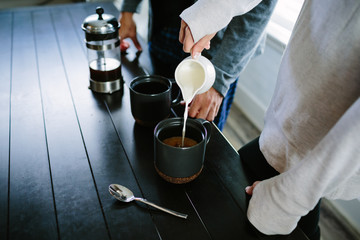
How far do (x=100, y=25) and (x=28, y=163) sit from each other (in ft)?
1.67

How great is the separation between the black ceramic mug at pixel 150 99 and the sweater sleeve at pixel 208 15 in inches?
9.3

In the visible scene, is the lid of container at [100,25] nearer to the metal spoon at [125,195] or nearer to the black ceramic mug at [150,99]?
the black ceramic mug at [150,99]

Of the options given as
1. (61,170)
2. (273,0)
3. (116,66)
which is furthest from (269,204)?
(116,66)

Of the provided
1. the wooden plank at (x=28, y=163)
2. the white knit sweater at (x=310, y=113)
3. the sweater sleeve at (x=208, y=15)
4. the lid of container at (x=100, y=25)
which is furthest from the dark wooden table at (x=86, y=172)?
the sweater sleeve at (x=208, y=15)

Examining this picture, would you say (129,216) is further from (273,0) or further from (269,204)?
(273,0)

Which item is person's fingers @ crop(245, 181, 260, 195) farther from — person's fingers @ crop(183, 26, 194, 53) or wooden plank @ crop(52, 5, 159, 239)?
person's fingers @ crop(183, 26, 194, 53)

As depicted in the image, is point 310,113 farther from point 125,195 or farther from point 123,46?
point 123,46

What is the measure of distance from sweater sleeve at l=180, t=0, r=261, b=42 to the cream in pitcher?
65 mm

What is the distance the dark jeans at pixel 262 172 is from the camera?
86 centimetres

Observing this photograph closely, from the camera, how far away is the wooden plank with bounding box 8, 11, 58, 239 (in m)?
0.70

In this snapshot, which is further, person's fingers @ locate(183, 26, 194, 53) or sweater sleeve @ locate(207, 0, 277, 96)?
sweater sleeve @ locate(207, 0, 277, 96)

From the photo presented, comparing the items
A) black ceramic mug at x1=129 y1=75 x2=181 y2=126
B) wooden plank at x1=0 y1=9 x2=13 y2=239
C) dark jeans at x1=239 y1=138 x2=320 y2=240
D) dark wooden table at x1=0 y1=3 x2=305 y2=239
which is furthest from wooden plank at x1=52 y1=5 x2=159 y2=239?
dark jeans at x1=239 y1=138 x2=320 y2=240

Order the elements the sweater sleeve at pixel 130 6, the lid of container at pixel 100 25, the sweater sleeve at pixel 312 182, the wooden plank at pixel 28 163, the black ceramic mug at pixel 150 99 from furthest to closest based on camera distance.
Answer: the sweater sleeve at pixel 130 6 → the lid of container at pixel 100 25 → the black ceramic mug at pixel 150 99 → the wooden plank at pixel 28 163 → the sweater sleeve at pixel 312 182

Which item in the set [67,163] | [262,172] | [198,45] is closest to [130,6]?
[198,45]
